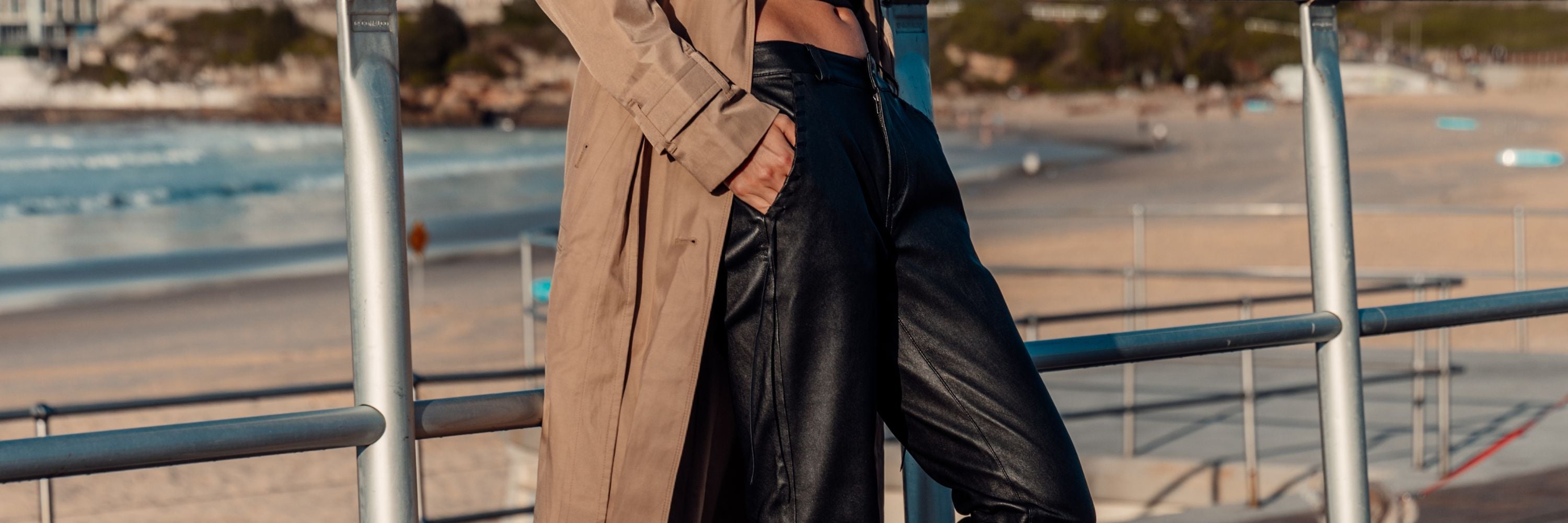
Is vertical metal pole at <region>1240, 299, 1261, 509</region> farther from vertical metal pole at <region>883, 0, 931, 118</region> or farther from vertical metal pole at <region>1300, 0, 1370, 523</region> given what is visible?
vertical metal pole at <region>883, 0, 931, 118</region>

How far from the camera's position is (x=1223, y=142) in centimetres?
3416

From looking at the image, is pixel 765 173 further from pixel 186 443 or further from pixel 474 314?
pixel 474 314

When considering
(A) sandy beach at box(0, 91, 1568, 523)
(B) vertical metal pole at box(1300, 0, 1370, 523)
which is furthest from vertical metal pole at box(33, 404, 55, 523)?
(B) vertical metal pole at box(1300, 0, 1370, 523)

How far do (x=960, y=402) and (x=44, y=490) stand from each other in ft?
6.52


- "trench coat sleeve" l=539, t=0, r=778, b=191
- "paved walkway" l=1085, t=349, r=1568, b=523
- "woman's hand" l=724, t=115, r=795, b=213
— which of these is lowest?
"paved walkway" l=1085, t=349, r=1568, b=523

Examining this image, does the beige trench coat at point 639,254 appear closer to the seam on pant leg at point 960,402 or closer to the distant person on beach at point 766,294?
the distant person on beach at point 766,294

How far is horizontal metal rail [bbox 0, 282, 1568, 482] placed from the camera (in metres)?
1.07

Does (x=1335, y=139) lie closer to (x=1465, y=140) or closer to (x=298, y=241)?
(x=298, y=241)

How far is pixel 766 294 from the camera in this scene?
4.28ft

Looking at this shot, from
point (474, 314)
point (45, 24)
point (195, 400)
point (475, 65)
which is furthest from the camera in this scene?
point (45, 24)

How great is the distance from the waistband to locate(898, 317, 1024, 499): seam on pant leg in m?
0.23

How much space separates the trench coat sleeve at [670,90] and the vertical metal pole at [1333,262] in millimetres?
720

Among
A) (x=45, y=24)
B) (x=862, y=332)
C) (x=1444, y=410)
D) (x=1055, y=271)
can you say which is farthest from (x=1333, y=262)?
(x=45, y=24)

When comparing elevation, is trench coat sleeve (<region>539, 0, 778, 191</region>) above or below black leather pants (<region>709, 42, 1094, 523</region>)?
above
